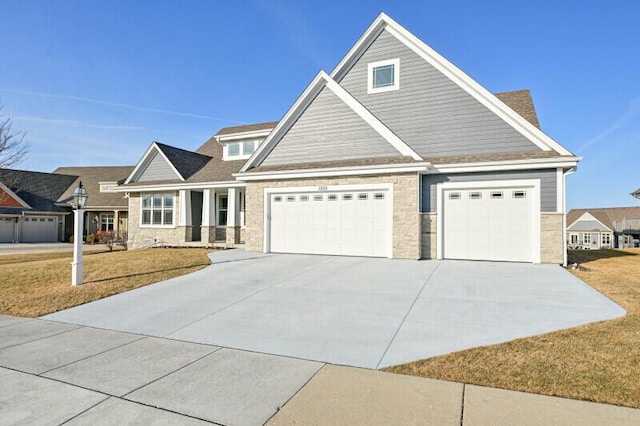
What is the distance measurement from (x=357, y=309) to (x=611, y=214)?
74185 millimetres

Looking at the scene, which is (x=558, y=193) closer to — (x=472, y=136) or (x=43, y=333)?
(x=472, y=136)

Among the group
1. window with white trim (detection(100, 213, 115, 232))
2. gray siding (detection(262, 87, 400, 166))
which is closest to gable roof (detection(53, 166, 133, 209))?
window with white trim (detection(100, 213, 115, 232))

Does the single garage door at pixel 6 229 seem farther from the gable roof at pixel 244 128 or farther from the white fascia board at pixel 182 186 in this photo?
the gable roof at pixel 244 128

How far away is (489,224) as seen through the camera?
491 inches

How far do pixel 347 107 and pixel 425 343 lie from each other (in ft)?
36.8

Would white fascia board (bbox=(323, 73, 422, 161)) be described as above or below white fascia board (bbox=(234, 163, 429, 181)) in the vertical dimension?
above

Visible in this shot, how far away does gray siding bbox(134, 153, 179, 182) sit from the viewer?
2120cm

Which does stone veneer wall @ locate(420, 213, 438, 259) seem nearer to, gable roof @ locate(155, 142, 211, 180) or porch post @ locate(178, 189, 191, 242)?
porch post @ locate(178, 189, 191, 242)

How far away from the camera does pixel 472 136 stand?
13.4 meters

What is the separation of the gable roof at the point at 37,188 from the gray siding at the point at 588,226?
77.6 m

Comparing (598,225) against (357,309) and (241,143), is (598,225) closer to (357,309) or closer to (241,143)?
(241,143)

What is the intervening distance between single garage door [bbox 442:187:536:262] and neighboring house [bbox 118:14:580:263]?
3 cm

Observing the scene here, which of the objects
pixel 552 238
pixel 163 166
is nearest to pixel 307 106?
pixel 552 238

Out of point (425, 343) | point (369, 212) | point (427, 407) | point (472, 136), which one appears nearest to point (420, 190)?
point (369, 212)
